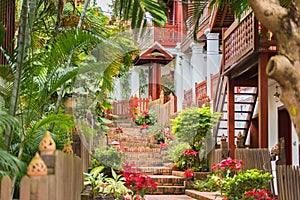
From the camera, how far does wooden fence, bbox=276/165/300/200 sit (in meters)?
6.95

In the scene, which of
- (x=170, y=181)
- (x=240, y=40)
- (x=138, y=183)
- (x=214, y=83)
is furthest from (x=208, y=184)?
(x=214, y=83)

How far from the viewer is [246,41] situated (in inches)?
508

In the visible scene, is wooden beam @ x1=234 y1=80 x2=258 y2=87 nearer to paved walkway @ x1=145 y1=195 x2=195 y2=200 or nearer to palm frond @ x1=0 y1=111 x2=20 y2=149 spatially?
paved walkway @ x1=145 y1=195 x2=195 y2=200

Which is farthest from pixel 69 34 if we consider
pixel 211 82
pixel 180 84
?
pixel 211 82

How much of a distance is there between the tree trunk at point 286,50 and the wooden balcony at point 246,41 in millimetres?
7986

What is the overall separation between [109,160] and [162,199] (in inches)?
54.6

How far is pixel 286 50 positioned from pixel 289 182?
450 cm

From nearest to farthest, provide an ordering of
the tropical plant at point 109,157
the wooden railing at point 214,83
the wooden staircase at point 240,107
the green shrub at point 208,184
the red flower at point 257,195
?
the red flower at point 257,195, the tropical plant at point 109,157, the green shrub at point 208,184, the wooden staircase at point 240,107, the wooden railing at point 214,83

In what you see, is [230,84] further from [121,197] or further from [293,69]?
[293,69]

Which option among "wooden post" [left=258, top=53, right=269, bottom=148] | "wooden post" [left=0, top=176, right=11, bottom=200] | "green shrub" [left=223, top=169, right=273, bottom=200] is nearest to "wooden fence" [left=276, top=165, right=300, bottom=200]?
"green shrub" [left=223, top=169, right=273, bottom=200]

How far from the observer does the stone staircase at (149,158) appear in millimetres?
15222

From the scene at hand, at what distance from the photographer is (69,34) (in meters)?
5.76

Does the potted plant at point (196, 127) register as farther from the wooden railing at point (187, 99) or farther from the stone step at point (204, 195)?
the stone step at point (204, 195)

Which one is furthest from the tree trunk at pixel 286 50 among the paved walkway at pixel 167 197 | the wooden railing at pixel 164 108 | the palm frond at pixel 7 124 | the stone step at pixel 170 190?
the wooden railing at pixel 164 108
